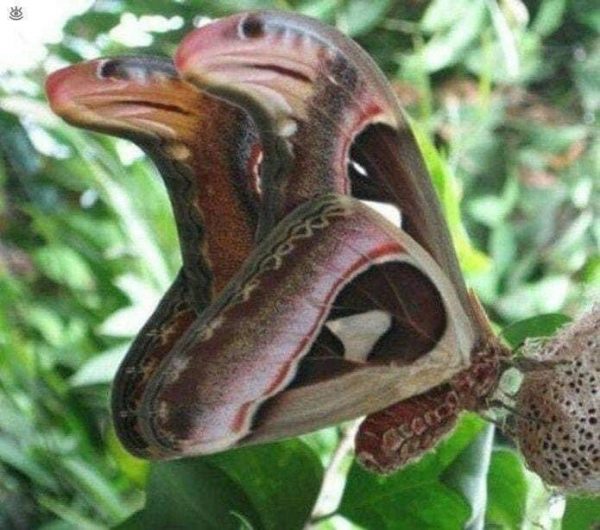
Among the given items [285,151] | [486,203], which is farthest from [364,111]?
[486,203]

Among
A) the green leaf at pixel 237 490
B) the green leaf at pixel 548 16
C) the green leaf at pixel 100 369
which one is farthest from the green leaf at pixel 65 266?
the green leaf at pixel 548 16

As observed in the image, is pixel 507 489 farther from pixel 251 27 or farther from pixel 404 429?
pixel 251 27

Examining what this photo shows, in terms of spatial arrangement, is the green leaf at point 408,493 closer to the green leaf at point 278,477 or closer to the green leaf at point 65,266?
the green leaf at point 278,477

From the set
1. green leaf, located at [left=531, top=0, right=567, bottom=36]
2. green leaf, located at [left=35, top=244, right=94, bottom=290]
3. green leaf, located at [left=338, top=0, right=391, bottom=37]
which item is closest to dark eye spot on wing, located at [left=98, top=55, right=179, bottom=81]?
green leaf, located at [left=35, top=244, right=94, bottom=290]

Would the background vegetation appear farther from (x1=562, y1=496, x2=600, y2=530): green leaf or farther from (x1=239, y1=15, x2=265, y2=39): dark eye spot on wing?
(x1=239, y1=15, x2=265, y2=39): dark eye spot on wing

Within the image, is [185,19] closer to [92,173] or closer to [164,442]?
[92,173]
